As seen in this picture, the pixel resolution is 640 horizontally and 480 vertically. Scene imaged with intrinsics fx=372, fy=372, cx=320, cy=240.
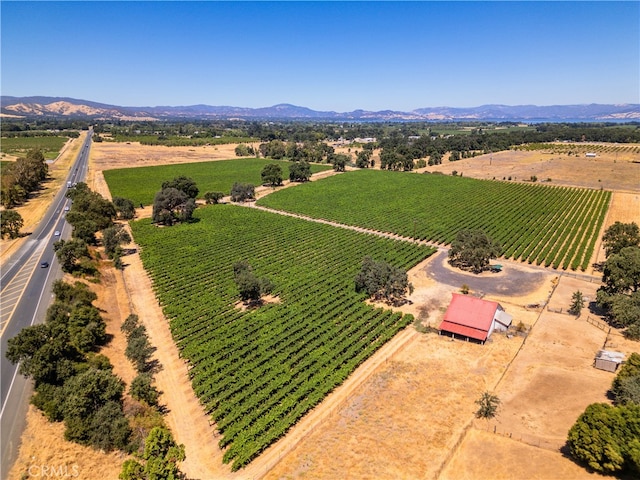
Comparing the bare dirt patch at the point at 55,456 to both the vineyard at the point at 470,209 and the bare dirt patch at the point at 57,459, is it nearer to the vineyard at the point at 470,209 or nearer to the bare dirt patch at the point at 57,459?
the bare dirt patch at the point at 57,459

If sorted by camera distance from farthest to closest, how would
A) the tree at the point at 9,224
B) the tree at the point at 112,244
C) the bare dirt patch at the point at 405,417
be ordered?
the tree at the point at 9,224 → the tree at the point at 112,244 → the bare dirt patch at the point at 405,417

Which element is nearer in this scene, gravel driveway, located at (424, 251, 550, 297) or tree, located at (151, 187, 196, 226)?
gravel driveway, located at (424, 251, 550, 297)

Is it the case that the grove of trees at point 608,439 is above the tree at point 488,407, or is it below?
above

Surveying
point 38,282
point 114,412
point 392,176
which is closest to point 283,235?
point 38,282

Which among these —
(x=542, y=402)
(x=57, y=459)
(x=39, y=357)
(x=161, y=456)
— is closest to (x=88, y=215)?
(x=39, y=357)

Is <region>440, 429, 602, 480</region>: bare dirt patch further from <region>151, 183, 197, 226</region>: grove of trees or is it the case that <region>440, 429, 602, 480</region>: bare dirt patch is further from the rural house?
<region>151, 183, 197, 226</region>: grove of trees

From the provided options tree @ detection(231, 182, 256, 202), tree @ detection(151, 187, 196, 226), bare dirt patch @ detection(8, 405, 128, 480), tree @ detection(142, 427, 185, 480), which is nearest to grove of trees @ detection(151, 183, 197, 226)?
tree @ detection(151, 187, 196, 226)

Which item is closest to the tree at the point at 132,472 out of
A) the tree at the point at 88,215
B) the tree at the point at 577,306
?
the tree at the point at 577,306
